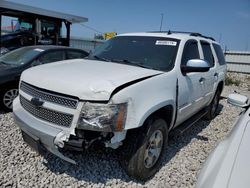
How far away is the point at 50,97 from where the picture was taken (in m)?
2.58

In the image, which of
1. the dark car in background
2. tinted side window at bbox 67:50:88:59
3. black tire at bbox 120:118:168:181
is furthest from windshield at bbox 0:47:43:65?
black tire at bbox 120:118:168:181

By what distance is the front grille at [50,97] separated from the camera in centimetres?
243

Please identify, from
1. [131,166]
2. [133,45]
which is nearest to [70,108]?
[131,166]

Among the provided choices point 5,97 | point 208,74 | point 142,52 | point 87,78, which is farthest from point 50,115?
point 208,74

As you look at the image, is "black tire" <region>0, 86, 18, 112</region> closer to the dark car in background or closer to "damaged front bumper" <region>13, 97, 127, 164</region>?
the dark car in background

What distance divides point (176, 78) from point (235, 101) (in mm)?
875

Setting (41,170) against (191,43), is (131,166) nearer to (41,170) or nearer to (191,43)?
(41,170)

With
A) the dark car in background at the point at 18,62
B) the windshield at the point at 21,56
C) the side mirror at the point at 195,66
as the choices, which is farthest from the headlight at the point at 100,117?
the windshield at the point at 21,56

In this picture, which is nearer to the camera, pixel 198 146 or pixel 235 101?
pixel 235 101

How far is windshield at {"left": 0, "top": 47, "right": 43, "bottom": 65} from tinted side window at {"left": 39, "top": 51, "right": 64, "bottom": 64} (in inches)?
7.2

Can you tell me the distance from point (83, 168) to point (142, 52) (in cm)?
193

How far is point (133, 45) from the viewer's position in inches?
153

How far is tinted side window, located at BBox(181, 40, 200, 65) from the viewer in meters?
3.63

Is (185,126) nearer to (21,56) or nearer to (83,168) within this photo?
(83,168)
